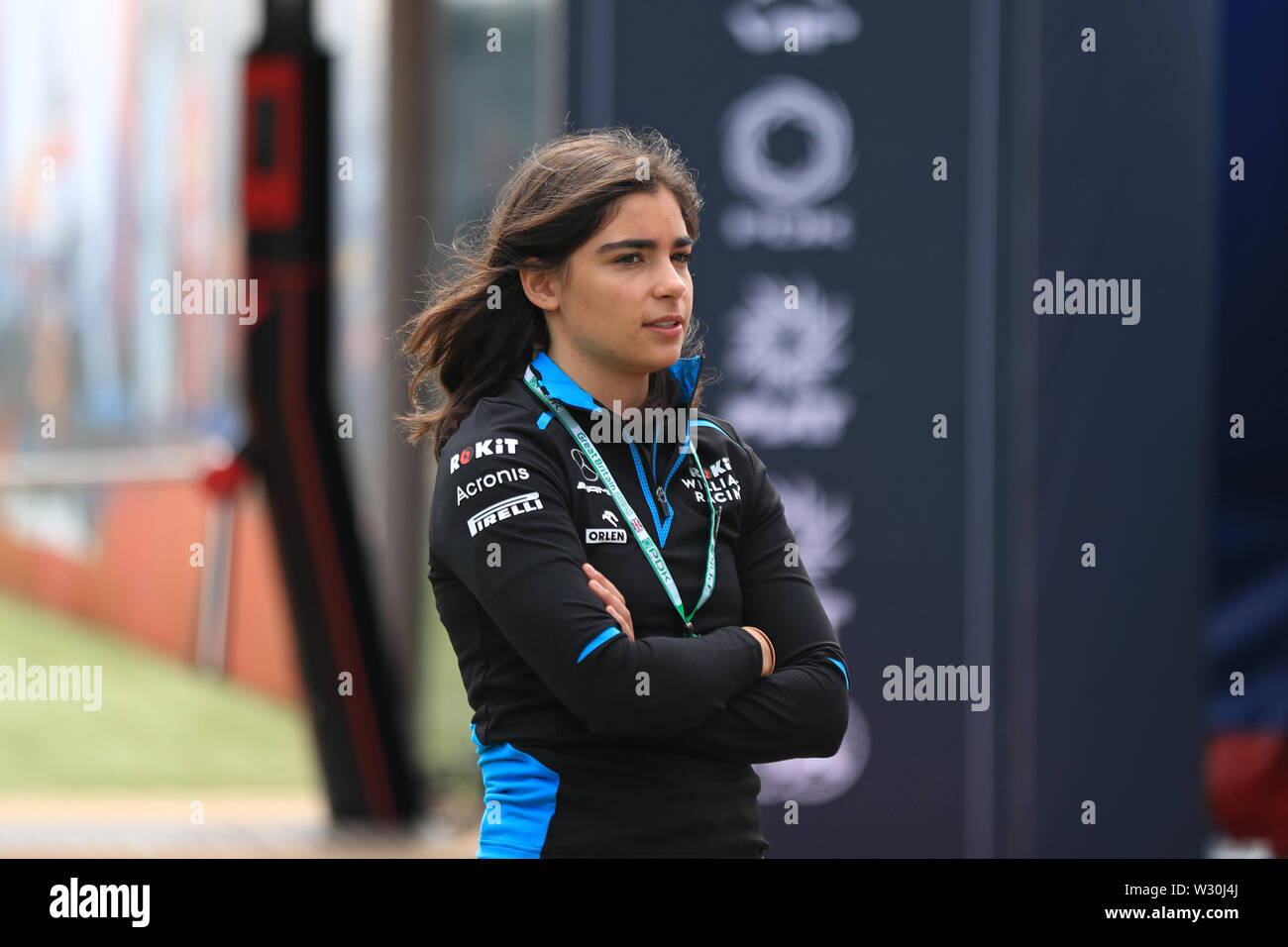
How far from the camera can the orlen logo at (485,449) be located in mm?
1841

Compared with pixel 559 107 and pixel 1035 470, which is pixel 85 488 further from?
pixel 1035 470

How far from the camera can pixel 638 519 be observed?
1873mm

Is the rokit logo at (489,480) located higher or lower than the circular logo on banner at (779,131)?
lower

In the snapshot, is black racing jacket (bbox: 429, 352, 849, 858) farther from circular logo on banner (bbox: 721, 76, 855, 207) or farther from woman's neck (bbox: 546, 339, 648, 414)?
circular logo on banner (bbox: 721, 76, 855, 207)

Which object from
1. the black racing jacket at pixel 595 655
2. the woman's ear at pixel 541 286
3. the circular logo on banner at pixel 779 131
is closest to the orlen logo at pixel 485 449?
the black racing jacket at pixel 595 655

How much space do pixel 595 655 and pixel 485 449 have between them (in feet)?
0.96

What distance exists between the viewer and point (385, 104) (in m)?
6.18

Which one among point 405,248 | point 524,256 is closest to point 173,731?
point 405,248

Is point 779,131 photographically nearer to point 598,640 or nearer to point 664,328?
point 664,328

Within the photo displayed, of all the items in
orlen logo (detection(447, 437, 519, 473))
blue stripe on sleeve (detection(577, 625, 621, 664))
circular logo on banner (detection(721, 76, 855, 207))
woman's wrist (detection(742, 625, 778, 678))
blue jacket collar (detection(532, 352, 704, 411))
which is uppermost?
circular logo on banner (detection(721, 76, 855, 207))

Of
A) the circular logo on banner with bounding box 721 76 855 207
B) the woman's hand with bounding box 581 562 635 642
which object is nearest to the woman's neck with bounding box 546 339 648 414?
the woman's hand with bounding box 581 562 635 642

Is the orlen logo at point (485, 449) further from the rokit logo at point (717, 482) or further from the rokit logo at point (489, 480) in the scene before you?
the rokit logo at point (717, 482)

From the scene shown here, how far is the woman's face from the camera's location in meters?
1.91

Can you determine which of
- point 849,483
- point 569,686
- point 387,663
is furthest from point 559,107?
point 569,686
